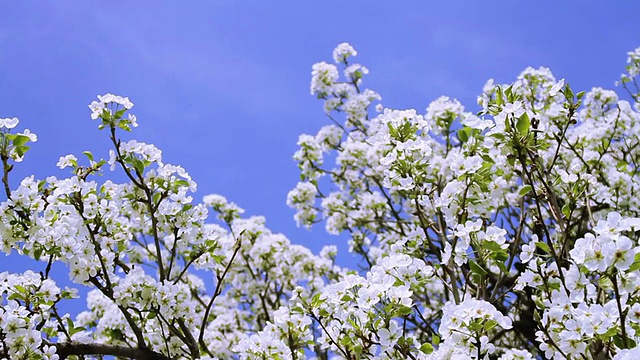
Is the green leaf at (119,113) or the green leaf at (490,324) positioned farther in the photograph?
the green leaf at (119,113)

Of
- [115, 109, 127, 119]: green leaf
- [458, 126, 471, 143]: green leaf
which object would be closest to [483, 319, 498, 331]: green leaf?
[458, 126, 471, 143]: green leaf

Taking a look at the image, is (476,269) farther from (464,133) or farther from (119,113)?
(119,113)

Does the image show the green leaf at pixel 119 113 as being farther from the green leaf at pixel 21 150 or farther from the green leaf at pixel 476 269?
the green leaf at pixel 476 269

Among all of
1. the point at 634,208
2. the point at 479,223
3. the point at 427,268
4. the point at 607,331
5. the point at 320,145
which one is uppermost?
the point at 320,145

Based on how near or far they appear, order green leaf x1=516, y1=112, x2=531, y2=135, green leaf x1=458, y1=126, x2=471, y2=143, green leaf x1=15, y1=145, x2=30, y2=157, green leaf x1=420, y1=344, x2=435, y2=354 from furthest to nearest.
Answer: green leaf x1=15, y1=145, x2=30, y2=157 < green leaf x1=458, y1=126, x2=471, y2=143 < green leaf x1=420, y1=344, x2=435, y2=354 < green leaf x1=516, y1=112, x2=531, y2=135

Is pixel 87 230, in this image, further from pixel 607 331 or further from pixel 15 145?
pixel 607 331

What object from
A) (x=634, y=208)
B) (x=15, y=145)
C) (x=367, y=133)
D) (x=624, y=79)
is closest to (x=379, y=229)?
(x=367, y=133)

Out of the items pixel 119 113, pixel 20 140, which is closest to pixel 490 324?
pixel 119 113

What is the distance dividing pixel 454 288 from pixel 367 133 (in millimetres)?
4064

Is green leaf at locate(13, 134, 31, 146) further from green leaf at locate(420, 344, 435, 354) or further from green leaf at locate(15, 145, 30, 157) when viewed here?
green leaf at locate(420, 344, 435, 354)

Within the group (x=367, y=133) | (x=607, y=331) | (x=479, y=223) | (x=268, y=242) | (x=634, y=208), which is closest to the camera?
(x=607, y=331)

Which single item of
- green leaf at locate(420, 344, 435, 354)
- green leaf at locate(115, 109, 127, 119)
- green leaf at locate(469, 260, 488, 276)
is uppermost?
green leaf at locate(115, 109, 127, 119)

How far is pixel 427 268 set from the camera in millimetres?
2787

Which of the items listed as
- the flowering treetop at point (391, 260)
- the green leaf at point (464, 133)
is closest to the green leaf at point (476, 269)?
the flowering treetop at point (391, 260)
